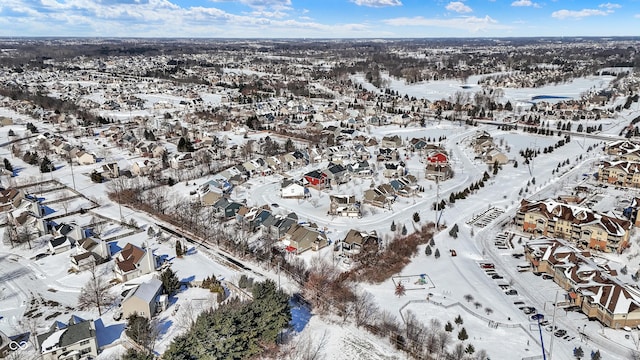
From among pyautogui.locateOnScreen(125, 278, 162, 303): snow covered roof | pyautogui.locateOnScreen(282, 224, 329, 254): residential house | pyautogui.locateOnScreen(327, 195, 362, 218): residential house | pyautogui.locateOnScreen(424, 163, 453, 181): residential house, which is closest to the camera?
pyautogui.locateOnScreen(125, 278, 162, 303): snow covered roof

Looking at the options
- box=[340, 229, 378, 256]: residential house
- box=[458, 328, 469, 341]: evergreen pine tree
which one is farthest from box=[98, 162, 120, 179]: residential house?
box=[458, 328, 469, 341]: evergreen pine tree

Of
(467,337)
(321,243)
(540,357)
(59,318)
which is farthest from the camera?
(321,243)

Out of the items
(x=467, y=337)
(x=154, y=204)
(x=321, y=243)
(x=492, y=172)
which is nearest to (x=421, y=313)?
(x=467, y=337)

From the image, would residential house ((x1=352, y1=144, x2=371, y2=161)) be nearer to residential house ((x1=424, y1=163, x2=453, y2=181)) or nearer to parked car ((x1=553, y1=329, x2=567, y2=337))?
residential house ((x1=424, y1=163, x2=453, y2=181))

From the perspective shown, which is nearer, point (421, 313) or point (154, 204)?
point (421, 313)

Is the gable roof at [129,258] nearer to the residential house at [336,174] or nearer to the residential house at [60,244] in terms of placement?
the residential house at [60,244]

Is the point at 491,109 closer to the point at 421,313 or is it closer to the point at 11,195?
the point at 421,313
